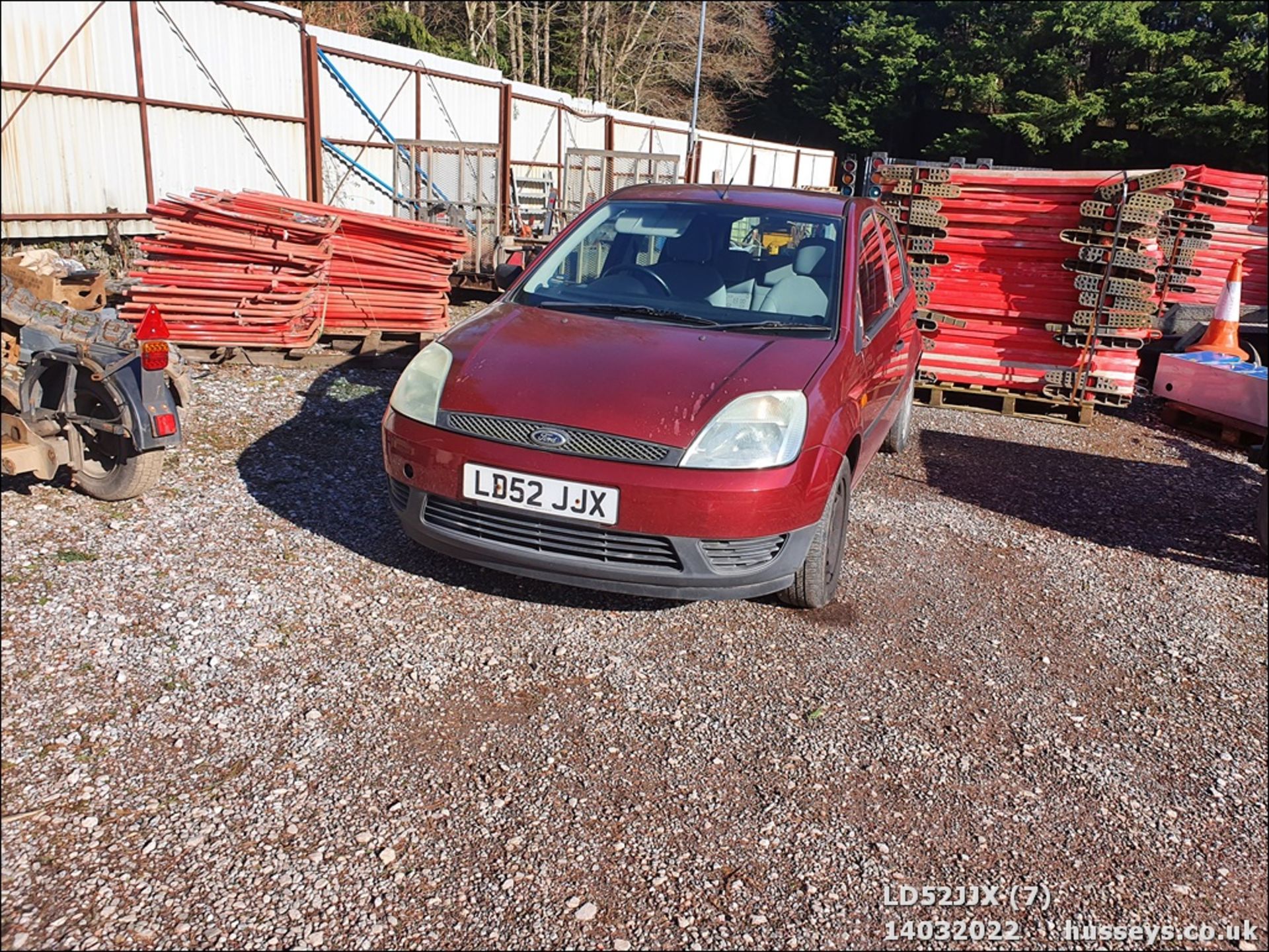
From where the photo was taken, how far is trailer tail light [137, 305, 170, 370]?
3.98 metres

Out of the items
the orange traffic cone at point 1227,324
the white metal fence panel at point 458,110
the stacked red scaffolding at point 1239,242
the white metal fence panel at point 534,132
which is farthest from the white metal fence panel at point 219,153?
the stacked red scaffolding at point 1239,242

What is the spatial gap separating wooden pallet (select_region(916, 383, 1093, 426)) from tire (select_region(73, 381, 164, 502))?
6.13 meters

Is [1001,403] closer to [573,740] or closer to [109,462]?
[573,740]

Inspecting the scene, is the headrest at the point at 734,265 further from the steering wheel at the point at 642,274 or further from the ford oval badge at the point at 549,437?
the ford oval badge at the point at 549,437

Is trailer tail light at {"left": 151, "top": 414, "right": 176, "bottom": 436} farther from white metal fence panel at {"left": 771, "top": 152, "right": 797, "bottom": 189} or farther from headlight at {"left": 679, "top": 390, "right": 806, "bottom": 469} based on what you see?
white metal fence panel at {"left": 771, "top": 152, "right": 797, "bottom": 189}

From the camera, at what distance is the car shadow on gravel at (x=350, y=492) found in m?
4.01

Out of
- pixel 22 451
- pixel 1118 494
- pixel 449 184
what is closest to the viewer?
pixel 22 451

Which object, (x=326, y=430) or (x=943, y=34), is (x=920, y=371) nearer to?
(x=326, y=430)

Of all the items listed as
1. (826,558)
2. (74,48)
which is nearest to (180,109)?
(74,48)

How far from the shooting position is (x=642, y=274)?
14.9 feet

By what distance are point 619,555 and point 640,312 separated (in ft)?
4.28

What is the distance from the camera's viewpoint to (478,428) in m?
3.55

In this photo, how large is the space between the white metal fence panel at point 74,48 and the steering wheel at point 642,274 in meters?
7.44

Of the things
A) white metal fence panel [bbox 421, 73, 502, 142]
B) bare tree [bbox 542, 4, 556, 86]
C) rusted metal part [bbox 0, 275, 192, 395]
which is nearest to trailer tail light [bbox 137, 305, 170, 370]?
rusted metal part [bbox 0, 275, 192, 395]
